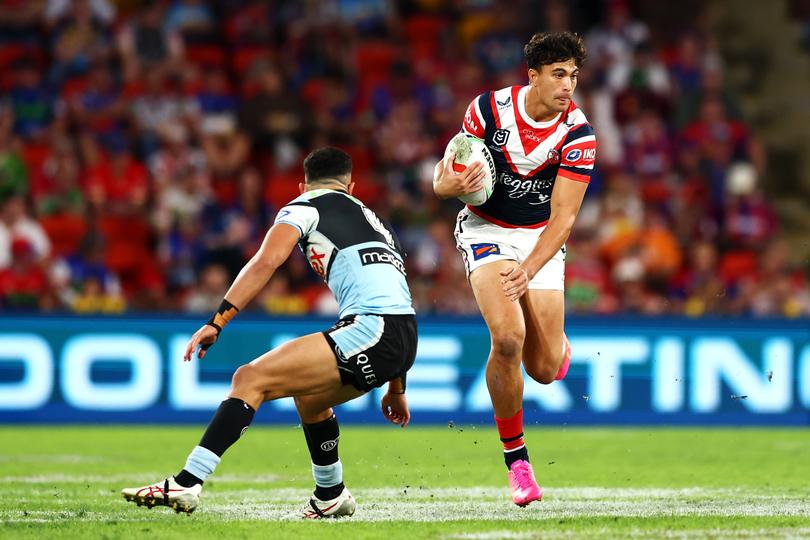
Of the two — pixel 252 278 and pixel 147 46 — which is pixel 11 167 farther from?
pixel 252 278

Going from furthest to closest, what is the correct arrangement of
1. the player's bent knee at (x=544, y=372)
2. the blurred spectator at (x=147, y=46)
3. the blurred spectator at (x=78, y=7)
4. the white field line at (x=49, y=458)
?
the blurred spectator at (x=78, y=7), the blurred spectator at (x=147, y=46), the white field line at (x=49, y=458), the player's bent knee at (x=544, y=372)

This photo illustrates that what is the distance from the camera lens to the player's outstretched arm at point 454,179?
737 cm

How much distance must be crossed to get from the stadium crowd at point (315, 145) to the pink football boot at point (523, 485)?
21.8 feet

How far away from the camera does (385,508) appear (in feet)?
24.0

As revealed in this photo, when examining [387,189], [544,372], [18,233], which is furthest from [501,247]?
[387,189]

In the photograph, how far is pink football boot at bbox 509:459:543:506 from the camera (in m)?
7.26

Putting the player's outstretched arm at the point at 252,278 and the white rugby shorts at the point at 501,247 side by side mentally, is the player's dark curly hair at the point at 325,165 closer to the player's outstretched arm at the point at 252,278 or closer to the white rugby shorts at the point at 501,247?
the player's outstretched arm at the point at 252,278

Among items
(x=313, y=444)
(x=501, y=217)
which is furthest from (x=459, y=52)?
(x=313, y=444)

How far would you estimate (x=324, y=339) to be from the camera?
21.6 feet

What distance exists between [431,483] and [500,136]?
2.40 m

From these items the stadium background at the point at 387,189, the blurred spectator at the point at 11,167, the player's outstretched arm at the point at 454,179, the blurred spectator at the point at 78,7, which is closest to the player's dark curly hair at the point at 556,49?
the player's outstretched arm at the point at 454,179

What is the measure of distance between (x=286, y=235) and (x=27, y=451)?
209 inches

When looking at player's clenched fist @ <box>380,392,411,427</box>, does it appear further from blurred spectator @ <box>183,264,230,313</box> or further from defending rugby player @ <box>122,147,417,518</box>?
blurred spectator @ <box>183,264,230,313</box>

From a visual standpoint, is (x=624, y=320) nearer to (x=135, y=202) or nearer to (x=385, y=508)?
(x=135, y=202)
